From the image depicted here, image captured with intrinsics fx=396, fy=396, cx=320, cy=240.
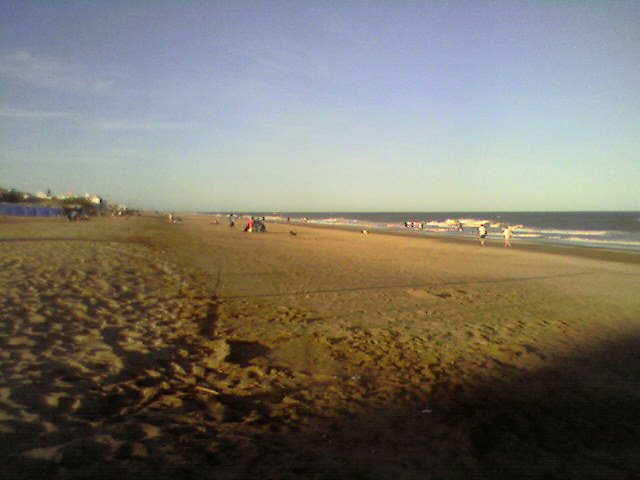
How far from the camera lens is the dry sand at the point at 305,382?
3.53 m

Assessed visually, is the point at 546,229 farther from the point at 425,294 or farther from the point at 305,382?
the point at 305,382

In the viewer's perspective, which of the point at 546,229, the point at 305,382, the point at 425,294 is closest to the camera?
the point at 305,382

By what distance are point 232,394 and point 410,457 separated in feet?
7.34

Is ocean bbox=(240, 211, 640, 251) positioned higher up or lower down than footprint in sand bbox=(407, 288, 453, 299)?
higher up

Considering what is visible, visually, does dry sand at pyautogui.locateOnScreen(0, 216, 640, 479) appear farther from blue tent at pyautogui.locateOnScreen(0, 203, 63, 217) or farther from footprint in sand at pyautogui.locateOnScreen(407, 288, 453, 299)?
blue tent at pyautogui.locateOnScreen(0, 203, 63, 217)

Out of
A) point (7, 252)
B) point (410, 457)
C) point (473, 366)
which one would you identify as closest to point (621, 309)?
point (473, 366)

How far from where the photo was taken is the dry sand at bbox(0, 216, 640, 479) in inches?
Result: 139

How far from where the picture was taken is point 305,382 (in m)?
5.35

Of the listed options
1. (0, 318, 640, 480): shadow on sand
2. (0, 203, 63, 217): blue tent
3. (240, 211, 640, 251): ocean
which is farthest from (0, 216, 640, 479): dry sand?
(0, 203, 63, 217): blue tent

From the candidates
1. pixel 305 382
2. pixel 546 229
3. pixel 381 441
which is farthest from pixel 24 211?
pixel 546 229

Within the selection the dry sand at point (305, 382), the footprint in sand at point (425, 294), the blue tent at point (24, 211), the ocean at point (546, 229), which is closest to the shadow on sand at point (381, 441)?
the dry sand at point (305, 382)

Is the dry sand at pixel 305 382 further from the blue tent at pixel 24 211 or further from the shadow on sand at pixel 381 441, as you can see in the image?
the blue tent at pixel 24 211

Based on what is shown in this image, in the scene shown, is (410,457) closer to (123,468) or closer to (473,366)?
(123,468)

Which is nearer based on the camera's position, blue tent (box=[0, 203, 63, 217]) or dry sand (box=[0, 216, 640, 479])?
dry sand (box=[0, 216, 640, 479])
